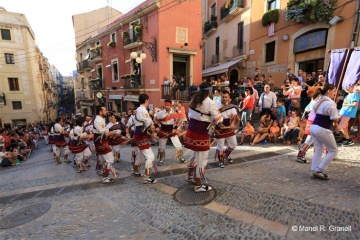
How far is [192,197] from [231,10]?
17074 millimetres

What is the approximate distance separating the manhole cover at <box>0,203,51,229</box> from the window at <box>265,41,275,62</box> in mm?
14573

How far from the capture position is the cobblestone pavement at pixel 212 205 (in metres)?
2.68

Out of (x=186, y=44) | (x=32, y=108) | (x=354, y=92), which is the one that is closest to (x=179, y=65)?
(x=186, y=44)

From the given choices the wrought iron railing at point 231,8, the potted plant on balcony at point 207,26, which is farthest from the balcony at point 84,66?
the wrought iron railing at point 231,8

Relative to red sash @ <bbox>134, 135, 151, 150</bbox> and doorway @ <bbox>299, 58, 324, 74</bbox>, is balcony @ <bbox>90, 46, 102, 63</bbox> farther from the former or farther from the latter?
red sash @ <bbox>134, 135, 151, 150</bbox>

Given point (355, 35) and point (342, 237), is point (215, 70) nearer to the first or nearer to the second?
point (355, 35)

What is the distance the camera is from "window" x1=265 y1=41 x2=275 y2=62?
44.9 feet

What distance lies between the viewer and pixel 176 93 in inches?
524

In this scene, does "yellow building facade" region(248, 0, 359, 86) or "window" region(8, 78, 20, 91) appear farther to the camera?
"window" region(8, 78, 20, 91)

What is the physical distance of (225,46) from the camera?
737 inches

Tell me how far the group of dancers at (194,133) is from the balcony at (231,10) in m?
13.5

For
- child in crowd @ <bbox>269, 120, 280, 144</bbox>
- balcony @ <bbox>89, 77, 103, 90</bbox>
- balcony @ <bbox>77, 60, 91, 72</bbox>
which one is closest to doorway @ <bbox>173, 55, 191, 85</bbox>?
child in crowd @ <bbox>269, 120, 280, 144</bbox>

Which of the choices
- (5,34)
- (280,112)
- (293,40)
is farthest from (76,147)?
(5,34)

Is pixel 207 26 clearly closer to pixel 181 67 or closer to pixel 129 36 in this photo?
pixel 181 67
